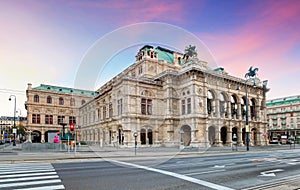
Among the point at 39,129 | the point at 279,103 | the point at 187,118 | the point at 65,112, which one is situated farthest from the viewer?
the point at 279,103

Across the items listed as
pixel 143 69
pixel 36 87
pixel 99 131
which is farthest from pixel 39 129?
pixel 143 69

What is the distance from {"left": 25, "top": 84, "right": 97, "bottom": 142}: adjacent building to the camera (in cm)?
8912

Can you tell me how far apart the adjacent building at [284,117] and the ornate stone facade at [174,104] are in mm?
46055

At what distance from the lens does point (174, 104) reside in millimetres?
52500

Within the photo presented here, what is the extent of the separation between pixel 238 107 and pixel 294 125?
182ft

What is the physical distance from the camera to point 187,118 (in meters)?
50.8

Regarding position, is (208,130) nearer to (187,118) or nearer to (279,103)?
(187,118)

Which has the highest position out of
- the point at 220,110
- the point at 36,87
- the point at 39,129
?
the point at 36,87

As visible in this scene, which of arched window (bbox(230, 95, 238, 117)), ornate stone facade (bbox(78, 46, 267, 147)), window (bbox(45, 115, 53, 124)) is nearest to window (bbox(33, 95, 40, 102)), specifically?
window (bbox(45, 115, 53, 124))

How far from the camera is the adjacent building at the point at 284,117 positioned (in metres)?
99.4

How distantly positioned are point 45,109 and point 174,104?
2423 inches

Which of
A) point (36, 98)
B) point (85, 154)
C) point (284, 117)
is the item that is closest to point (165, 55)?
point (85, 154)

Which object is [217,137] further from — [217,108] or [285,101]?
[285,101]

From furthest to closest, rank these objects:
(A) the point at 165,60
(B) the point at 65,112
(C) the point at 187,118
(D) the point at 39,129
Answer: (B) the point at 65,112
(D) the point at 39,129
(A) the point at 165,60
(C) the point at 187,118
